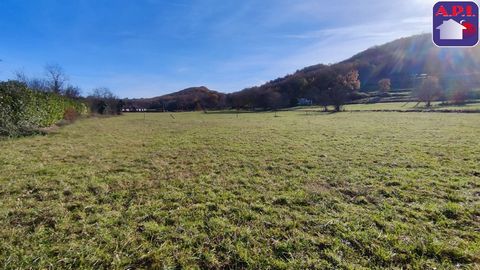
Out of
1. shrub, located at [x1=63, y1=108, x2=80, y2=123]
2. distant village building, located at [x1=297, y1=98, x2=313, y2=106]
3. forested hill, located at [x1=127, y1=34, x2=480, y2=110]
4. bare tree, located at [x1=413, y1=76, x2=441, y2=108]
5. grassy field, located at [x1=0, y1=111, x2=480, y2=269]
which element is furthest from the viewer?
distant village building, located at [x1=297, y1=98, x2=313, y2=106]

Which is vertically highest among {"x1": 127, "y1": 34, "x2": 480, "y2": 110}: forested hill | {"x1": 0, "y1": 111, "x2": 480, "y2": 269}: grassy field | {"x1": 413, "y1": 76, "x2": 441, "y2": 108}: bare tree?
{"x1": 127, "y1": 34, "x2": 480, "y2": 110}: forested hill

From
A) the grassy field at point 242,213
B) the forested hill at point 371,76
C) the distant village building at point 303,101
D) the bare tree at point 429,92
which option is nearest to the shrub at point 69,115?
the grassy field at point 242,213

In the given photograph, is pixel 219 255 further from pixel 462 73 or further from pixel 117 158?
pixel 462 73

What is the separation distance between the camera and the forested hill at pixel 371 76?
71.5m

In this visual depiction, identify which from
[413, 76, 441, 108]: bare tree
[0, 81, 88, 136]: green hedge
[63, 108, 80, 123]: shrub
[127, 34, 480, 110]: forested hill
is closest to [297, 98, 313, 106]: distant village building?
[127, 34, 480, 110]: forested hill

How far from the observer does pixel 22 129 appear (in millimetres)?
11891

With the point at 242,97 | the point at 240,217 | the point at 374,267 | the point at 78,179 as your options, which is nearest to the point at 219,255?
the point at 240,217

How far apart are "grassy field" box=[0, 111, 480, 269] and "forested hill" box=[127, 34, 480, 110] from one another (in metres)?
44.3

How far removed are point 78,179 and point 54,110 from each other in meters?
16.5

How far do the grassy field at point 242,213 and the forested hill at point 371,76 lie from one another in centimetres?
4429

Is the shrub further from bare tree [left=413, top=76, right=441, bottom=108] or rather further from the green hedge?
bare tree [left=413, top=76, right=441, bottom=108]

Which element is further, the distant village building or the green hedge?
the distant village building

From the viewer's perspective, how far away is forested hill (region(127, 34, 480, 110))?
2815 inches

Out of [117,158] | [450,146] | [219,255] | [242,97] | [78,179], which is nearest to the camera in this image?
[219,255]
